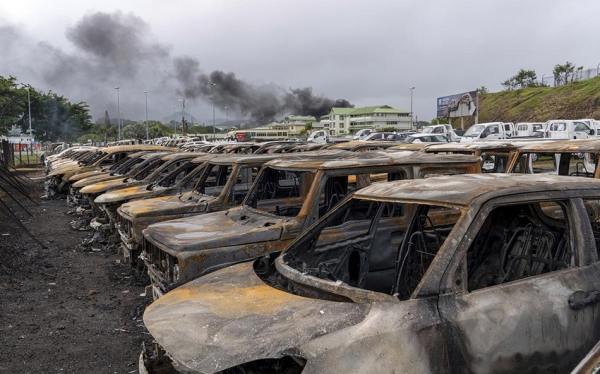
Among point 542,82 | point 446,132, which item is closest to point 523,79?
point 542,82

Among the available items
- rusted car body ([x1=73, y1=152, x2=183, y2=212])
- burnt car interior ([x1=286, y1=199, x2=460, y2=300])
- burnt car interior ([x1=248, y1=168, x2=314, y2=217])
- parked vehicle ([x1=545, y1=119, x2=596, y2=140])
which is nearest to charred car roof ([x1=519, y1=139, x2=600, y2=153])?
burnt car interior ([x1=286, y1=199, x2=460, y2=300])

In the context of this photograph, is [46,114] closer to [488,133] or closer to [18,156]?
[18,156]

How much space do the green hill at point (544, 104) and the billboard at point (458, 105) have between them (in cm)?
496

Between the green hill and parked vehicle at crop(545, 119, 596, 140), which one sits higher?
the green hill

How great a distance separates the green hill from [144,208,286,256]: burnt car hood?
40.4 m

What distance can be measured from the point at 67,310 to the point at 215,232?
2608mm

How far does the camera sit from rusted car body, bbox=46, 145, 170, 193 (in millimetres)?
16719

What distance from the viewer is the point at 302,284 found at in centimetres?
341

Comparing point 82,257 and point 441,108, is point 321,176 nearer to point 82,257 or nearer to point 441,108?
point 82,257

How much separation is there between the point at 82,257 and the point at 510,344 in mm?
8466

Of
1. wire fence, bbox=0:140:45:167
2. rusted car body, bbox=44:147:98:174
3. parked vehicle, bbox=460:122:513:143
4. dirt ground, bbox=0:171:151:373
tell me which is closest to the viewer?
dirt ground, bbox=0:171:151:373

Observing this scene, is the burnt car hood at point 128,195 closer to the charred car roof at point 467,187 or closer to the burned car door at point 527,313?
the charred car roof at point 467,187

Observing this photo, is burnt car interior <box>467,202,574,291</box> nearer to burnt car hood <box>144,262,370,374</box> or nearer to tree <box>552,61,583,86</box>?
burnt car hood <box>144,262,370,374</box>

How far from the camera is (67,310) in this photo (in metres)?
6.59
